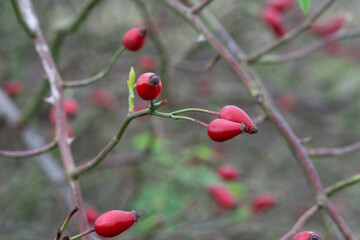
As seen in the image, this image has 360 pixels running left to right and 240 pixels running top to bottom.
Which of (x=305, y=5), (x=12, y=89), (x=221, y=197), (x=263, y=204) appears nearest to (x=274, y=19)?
(x=305, y=5)

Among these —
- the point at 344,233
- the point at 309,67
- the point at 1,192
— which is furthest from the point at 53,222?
the point at 309,67

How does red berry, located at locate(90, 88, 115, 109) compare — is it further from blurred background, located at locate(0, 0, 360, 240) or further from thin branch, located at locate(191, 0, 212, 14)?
thin branch, located at locate(191, 0, 212, 14)

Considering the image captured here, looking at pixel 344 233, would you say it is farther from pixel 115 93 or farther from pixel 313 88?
pixel 313 88

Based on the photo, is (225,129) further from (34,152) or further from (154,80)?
(34,152)

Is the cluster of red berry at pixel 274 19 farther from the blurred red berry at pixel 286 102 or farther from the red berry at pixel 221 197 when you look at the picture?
the blurred red berry at pixel 286 102

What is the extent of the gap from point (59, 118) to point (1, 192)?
2567 millimetres

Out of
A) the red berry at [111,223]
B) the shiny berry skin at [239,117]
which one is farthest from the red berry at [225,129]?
the red berry at [111,223]

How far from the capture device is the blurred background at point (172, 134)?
9.46 ft

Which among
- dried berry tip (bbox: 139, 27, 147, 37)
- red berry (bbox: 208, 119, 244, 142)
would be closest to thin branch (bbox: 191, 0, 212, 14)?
dried berry tip (bbox: 139, 27, 147, 37)

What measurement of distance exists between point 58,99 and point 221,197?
5.40 feet

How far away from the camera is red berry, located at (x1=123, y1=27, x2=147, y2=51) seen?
1.50m

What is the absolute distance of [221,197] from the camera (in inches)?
111

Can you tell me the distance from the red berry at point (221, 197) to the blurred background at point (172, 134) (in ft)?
0.18

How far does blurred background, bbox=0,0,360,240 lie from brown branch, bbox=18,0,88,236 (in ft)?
1.53
